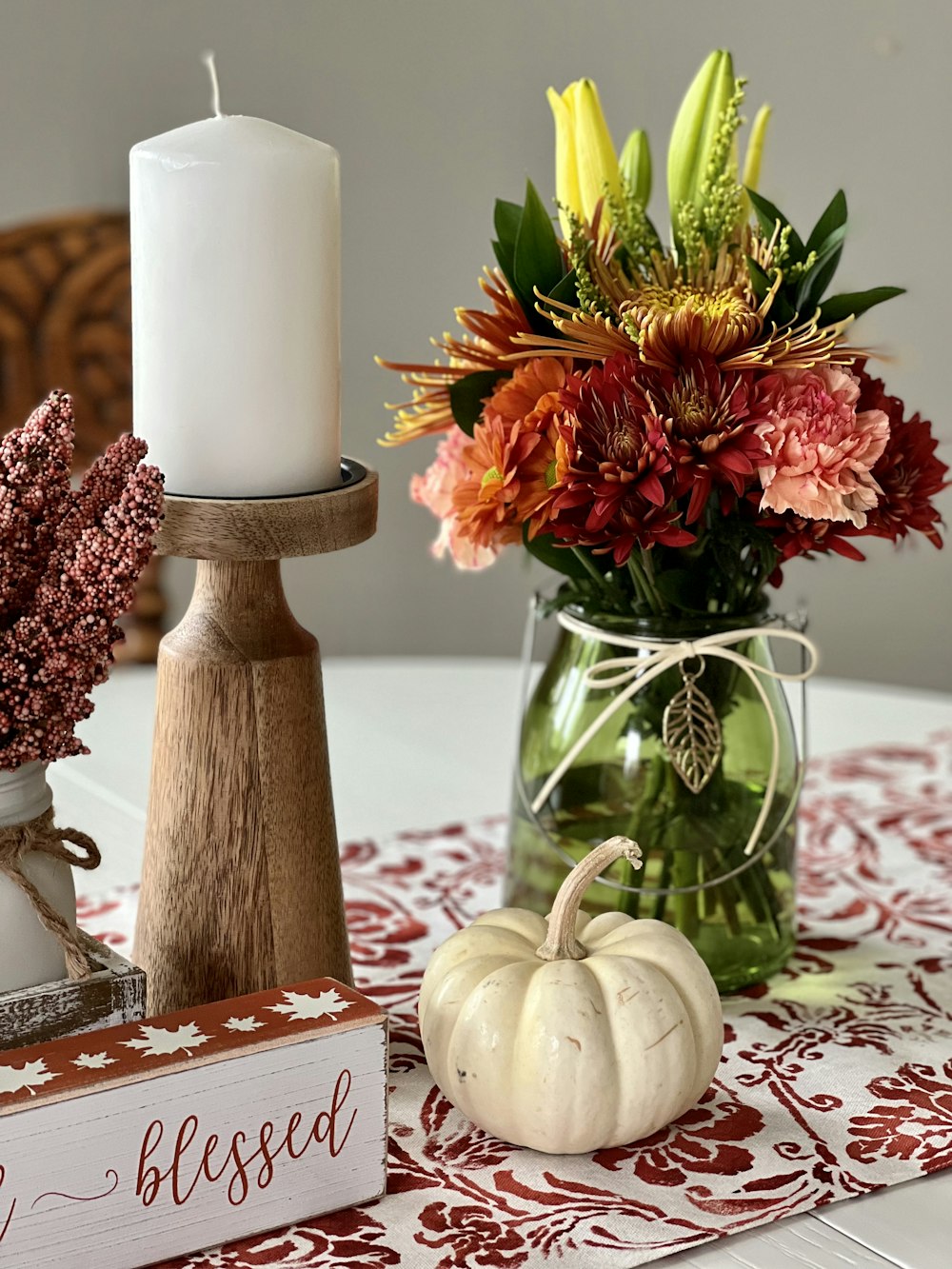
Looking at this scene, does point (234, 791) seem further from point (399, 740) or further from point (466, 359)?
point (399, 740)

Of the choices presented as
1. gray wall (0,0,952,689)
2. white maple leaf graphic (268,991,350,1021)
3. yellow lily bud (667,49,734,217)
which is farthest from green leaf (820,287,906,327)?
gray wall (0,0,952,689)

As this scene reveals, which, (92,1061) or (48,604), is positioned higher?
(48,604)

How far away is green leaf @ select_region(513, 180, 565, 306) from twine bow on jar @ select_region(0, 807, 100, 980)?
0.38 meters

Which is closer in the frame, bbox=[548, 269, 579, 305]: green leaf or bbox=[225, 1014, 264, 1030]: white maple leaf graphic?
bbox=[225, 1014, 264, 1030]: white maple leaf graphic

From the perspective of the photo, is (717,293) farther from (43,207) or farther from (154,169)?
(43,207)

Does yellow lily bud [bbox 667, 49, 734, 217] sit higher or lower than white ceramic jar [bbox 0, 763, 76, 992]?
higher

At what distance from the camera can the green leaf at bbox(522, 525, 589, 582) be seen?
0.84m

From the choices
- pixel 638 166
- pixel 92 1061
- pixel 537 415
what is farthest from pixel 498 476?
pixel 92 1061

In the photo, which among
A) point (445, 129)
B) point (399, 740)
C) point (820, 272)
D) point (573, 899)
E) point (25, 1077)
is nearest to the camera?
point (25, 1077)

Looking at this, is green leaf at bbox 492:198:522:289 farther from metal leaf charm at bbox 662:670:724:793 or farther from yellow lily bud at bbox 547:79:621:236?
metal leaf charm at bbox 662:670:724:793

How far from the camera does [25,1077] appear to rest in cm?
59

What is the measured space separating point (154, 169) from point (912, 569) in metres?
2.40

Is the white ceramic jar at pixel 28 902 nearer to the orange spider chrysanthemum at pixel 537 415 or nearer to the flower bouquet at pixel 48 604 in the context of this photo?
the flower bouquet at pixel 48 604

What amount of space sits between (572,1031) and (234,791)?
20 cm
